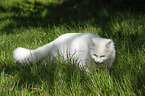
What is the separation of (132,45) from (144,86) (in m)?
1.06

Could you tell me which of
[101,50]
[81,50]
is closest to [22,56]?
[81,50]

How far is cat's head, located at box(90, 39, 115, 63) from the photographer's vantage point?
194 cm

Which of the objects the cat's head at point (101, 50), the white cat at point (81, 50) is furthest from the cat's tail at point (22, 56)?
the cat's head at point (101, 50)

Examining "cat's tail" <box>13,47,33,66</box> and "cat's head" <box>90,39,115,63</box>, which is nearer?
"cat's head" <box>90,39,115,63</box>

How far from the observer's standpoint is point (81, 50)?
2.00 meters

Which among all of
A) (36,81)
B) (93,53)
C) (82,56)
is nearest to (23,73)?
(36,81)

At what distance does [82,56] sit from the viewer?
197 centimetres

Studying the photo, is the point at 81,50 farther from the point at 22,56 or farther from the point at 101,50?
the point at 22,56

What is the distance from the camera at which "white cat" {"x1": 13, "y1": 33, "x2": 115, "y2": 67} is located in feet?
6.38

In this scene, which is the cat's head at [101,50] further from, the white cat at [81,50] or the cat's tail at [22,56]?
the cat's tail at [22,56]

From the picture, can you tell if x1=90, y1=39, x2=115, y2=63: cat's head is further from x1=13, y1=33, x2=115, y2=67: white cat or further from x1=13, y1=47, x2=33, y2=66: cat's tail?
x1=13, y1=47, x2=33, y2=66: cat's tail

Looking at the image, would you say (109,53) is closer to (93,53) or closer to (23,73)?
(93,53)

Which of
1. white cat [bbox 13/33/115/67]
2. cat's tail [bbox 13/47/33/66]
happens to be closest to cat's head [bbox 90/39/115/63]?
white cat [bbox 13/33/115/67]

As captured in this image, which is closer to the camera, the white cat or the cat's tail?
the white cat
